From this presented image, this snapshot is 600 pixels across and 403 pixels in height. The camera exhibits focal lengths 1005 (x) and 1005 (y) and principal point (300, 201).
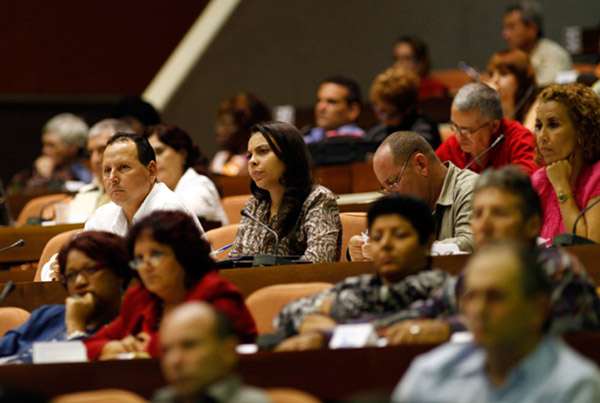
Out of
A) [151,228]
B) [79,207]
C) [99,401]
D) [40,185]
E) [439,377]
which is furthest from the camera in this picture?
[40,185]

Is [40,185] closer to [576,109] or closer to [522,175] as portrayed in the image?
[576,109]

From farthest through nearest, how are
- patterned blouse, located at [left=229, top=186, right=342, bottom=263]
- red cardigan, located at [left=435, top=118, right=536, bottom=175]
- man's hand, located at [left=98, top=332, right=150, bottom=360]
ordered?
red cardigan, located at [left=435, top=118, right=536, bottom=175], patterned blouse, located at [left=229, top=186, right=342, bottom=263], man's hand, located at [left=98, top=332, right=150, bottom=360]

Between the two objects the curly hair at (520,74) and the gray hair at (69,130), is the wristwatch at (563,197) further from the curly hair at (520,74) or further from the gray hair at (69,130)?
the gray hair at (69,130)

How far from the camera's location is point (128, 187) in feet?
11.4

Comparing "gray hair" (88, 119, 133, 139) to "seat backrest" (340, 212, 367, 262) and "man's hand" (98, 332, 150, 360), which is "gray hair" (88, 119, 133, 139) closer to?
"seat backrest" (340, 212, 367, 262)

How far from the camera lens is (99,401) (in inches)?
78.2

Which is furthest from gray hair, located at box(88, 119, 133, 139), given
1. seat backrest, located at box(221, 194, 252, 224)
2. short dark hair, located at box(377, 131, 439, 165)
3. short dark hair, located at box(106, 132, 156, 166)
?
short dark hair, located at box(377, 131, 439, 165)

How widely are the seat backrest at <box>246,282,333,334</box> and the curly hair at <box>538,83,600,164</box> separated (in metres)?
1.03

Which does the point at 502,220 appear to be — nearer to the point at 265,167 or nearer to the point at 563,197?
the point at 563,197

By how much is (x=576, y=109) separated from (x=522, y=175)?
1.05 metres

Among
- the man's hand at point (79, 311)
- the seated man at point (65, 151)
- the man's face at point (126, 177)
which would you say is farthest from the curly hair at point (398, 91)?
the man's hand at point (79, 311)

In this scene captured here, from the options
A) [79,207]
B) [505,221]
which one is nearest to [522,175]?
[505,221]

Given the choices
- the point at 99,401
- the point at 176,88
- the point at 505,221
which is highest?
the point at 176,88

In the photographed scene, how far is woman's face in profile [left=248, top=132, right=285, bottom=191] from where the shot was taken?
338 cm
